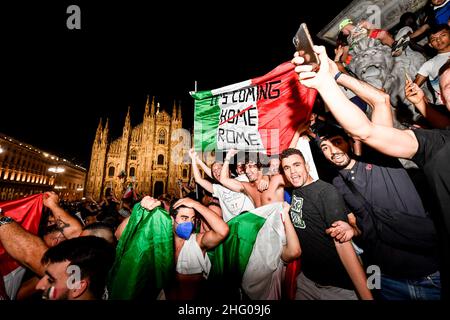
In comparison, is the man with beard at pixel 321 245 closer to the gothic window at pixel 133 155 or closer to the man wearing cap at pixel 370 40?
the man wearing cap at pixel 370 40

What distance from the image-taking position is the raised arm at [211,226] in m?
2.71

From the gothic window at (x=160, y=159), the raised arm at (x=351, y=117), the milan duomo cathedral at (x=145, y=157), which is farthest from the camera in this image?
the gothic window at (x=160, y=159)

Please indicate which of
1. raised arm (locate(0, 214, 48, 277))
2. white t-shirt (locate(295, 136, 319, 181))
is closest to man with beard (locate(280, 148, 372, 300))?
white t-shirt (locate(295, 136, 319, 181))

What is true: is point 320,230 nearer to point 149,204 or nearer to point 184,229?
point 184,229

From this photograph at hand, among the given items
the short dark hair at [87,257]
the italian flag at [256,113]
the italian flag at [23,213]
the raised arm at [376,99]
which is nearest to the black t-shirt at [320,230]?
the raised arm at [376,99]

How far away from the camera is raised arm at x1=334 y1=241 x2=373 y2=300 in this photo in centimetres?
219

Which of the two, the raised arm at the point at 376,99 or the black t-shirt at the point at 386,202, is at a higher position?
the raised arm at the point at 376,99

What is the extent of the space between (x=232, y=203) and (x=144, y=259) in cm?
215

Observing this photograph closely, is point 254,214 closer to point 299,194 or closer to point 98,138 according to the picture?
point 299,194

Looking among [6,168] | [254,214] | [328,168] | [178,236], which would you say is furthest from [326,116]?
[6,168]

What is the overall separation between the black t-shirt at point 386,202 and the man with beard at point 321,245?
9.0 inches

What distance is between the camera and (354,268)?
224cm

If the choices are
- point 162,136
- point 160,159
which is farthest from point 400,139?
point 162,136

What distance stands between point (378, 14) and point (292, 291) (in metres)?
5.80
